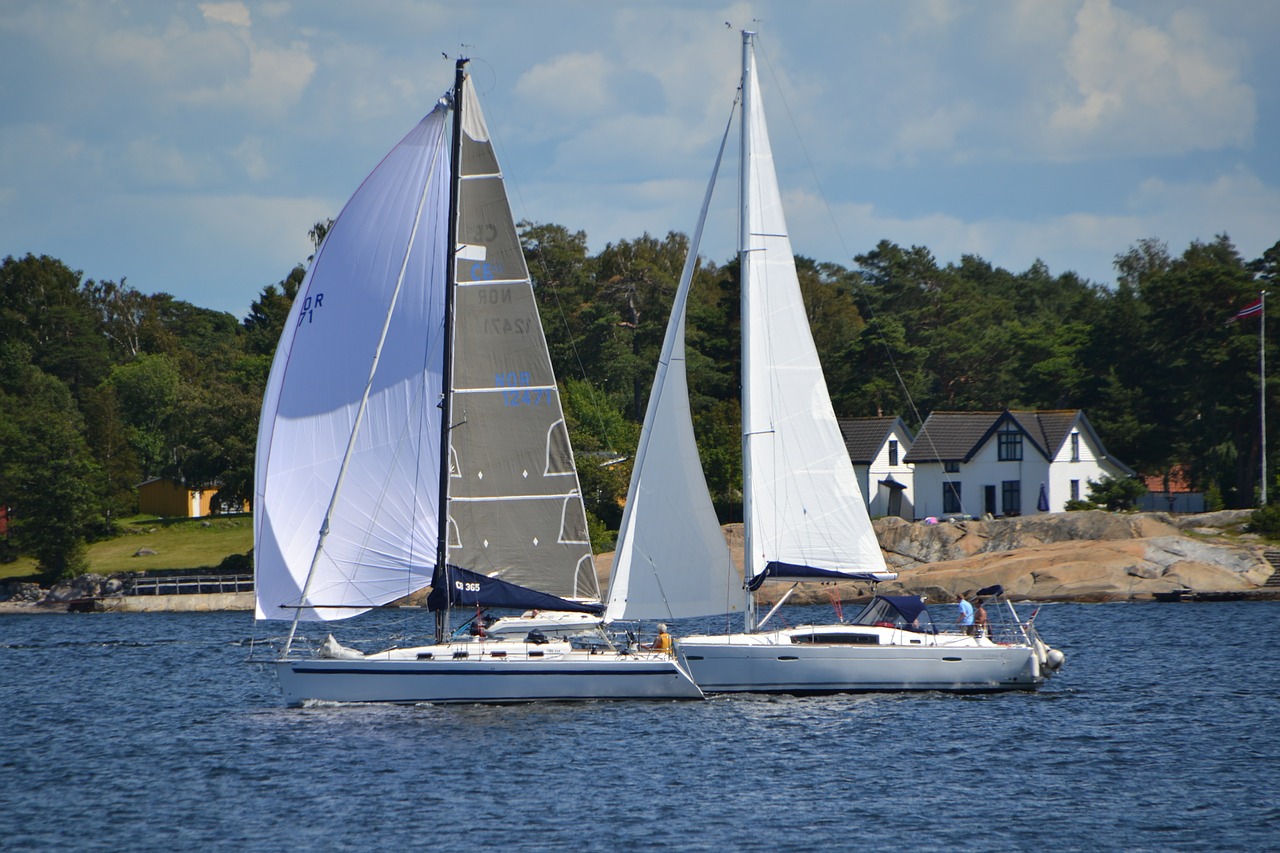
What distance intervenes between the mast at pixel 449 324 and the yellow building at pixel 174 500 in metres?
67.4

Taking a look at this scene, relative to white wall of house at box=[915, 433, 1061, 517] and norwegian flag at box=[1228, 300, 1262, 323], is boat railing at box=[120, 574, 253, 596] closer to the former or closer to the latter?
white wall of house at box=[915, 433, 1061, 517]

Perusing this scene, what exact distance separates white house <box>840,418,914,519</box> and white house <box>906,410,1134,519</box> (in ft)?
5.38

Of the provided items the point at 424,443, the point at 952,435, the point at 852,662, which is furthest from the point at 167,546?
the point at 852,662

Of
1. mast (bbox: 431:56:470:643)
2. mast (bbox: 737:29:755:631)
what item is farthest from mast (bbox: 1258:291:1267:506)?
mast (bbox: 431:56:470:643)

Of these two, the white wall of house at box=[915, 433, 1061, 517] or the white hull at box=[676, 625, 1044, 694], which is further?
the white wall of house at box=[915, 433, 1061, 517]

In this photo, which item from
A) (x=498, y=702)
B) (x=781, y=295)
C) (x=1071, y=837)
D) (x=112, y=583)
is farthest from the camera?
(x=112, y=583)

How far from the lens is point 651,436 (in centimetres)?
3259

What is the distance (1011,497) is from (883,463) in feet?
24.8

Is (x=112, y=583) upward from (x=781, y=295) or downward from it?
downward

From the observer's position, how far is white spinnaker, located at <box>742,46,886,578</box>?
32.8 m

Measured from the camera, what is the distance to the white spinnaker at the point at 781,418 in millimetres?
32844

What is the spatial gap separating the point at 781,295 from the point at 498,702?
36.5ft

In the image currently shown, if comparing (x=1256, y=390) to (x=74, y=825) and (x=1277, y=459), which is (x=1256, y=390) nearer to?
(x=1277, y=459)

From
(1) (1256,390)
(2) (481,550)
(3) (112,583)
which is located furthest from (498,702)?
(1) (1256,390)
